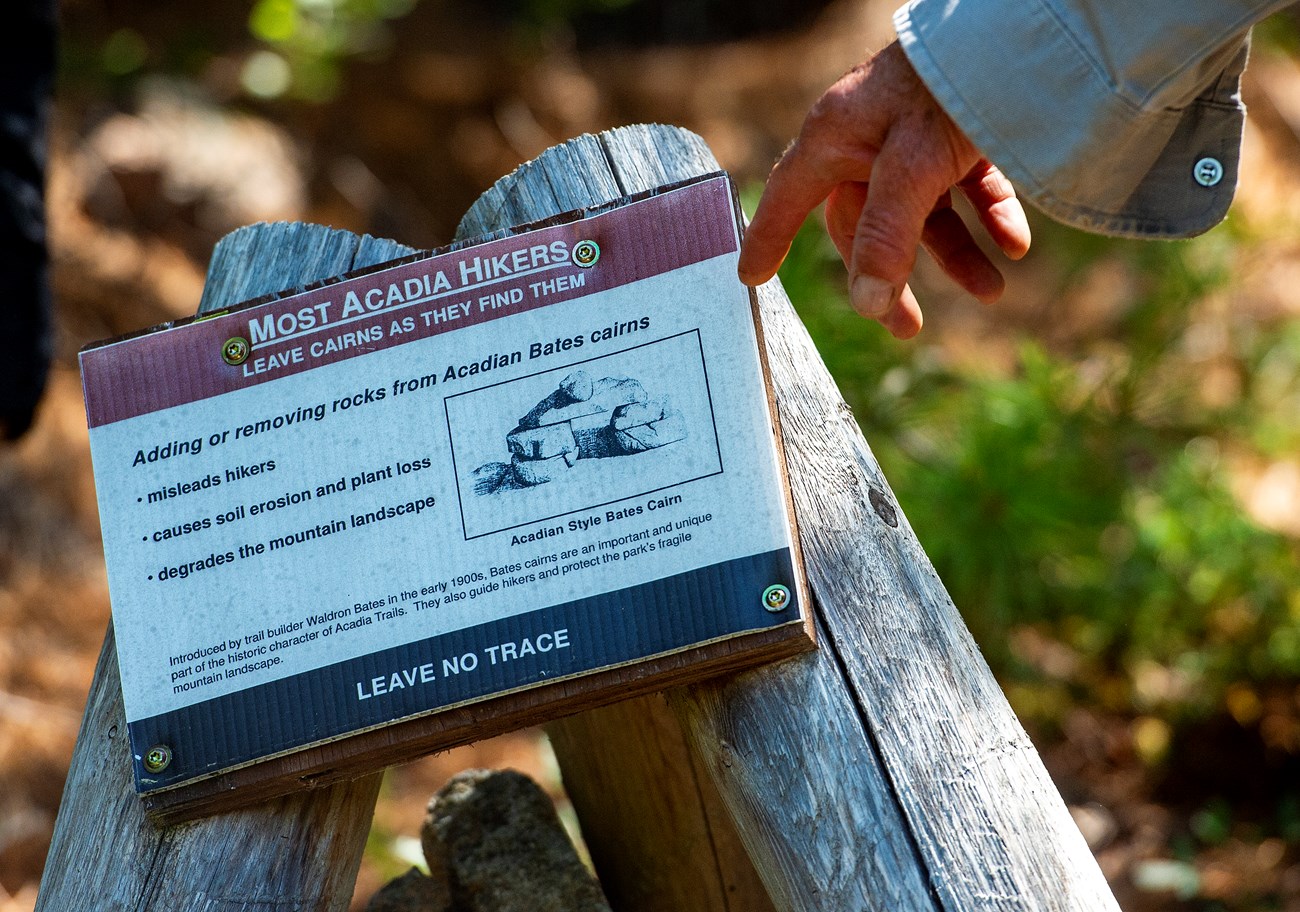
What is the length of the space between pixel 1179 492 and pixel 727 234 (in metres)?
A: 2.55

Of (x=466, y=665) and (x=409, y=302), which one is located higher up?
(x=409, y=302)

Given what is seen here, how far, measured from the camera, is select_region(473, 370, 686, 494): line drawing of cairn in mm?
1257

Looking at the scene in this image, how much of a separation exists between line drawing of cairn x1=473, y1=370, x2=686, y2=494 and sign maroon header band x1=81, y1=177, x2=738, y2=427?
121 millimetres

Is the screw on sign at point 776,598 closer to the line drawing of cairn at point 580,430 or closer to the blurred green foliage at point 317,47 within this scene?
the line drawing of cairn at point 580,430

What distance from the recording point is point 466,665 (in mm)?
1244

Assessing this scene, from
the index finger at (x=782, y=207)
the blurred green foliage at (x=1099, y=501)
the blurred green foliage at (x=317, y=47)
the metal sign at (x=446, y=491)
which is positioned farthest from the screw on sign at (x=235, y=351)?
the blurred green foliage at (x=317, y=47)

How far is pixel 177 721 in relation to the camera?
128 cm

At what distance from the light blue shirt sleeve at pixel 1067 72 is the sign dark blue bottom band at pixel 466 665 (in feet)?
1.75

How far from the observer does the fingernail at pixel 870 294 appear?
1229 mm

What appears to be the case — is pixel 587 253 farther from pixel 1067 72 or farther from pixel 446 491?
pixel 1067 72

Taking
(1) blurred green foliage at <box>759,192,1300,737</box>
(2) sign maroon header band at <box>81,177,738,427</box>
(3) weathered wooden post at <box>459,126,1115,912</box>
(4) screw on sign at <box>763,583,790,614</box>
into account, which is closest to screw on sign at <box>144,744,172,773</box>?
(2) sign maroon header band at <box>81,177,738,427</box>

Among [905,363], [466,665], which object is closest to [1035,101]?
[466,665]

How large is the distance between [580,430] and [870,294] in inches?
14.4

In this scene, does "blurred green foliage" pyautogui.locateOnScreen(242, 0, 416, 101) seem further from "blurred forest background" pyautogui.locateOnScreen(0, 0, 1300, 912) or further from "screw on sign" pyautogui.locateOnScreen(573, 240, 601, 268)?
"screw on sign" pyautogui.locateOnScreen(573, 240, 601, 268)
